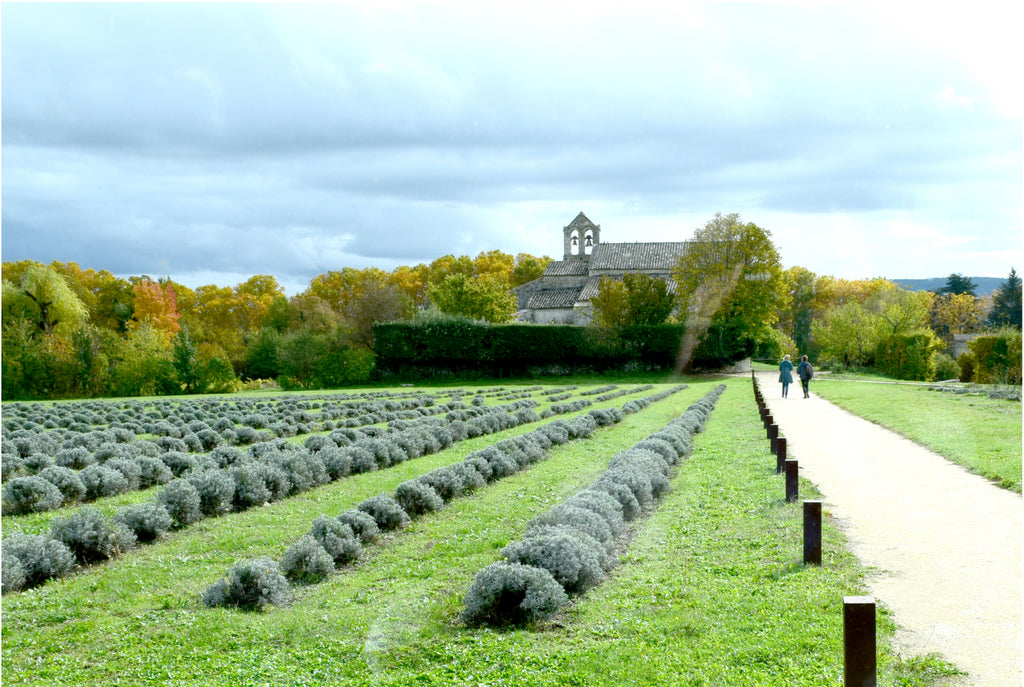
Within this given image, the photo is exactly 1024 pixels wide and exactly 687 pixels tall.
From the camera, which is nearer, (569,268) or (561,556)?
(561,556)

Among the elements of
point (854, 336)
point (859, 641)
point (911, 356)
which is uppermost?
point (854, 336)

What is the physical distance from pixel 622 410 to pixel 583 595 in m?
19.1

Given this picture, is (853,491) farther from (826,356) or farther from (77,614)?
(826,356)

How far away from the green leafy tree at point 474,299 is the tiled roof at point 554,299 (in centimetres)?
944

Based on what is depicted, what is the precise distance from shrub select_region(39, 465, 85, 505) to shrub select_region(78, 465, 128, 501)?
0.19m

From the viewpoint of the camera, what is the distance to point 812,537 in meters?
8.21

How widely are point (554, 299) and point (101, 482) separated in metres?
69.2

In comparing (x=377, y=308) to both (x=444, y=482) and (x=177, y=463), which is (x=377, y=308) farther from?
(x=444, y=482)

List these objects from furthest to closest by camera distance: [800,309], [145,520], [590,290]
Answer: [800,309] < [590,290] < [145,520]

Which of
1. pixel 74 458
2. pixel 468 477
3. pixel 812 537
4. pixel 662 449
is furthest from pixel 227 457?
pixel 812 537

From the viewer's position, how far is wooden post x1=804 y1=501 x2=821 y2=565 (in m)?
8.15

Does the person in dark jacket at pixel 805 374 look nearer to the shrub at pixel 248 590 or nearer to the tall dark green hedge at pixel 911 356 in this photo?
the tall dark green hedge at pixel 911 356

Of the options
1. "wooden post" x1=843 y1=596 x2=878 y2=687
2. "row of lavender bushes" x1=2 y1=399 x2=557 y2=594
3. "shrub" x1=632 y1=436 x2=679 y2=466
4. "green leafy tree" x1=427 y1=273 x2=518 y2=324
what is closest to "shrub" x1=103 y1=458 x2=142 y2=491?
"row of lavender bushes" x1=2 y1=399 x2=557 y2=594

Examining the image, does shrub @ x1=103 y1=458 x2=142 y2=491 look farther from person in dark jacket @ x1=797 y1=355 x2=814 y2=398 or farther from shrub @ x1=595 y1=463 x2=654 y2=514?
person in dark jacket @ x1=797 y1=355 x2=814 y2=398
